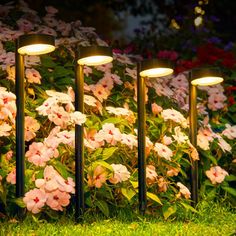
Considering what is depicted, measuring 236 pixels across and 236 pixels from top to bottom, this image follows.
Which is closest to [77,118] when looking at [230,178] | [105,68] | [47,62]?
[47,62]

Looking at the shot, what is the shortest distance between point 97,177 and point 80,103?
0.65m

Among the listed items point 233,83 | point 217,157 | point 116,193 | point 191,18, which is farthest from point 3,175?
point 191,18

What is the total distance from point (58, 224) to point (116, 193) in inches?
33.4

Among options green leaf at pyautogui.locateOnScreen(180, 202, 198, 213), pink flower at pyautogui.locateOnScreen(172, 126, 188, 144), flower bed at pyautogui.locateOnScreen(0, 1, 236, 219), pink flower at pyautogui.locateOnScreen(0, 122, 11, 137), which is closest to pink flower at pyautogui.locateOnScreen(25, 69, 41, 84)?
flower bed at pyautogui.locateOnScreen(0, 1, 236, 219)

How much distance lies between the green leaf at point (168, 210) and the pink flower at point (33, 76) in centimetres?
173

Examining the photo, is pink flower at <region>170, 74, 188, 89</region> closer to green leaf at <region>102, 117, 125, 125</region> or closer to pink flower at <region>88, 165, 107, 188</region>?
green leaf at <region>102, 117, 125, 125</region>

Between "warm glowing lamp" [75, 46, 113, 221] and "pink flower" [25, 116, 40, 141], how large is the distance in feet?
1.52

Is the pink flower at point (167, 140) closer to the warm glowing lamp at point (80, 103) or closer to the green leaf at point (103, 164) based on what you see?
the green leaf at point (103, 164)

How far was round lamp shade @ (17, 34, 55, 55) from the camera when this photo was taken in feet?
20.1

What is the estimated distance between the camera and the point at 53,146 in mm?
6520

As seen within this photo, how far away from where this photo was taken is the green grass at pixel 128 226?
5.81 meters

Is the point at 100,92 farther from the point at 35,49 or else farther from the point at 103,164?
the point at 35,49

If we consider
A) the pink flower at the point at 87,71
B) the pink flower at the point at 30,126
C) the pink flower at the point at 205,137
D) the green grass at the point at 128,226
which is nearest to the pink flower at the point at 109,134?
the pink flower at the point at 30,126

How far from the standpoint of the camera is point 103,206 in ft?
21.6
